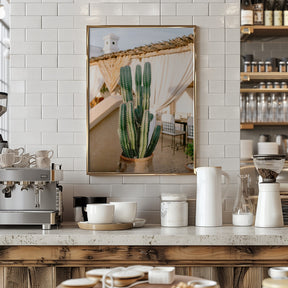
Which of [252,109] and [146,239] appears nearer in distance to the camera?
[146,239]

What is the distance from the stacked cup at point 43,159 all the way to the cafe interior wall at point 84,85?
253 mm

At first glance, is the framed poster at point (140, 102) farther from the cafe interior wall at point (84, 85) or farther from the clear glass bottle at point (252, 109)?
the clear glass bottle at point (252, 109)

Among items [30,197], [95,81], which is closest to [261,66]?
[95,81]

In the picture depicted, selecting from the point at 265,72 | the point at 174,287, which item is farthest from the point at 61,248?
the point at 265,72

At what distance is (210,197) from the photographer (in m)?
3.12

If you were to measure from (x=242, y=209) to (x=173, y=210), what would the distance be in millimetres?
420

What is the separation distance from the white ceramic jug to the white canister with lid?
104mm

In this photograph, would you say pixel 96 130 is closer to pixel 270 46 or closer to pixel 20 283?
pixel 20 283

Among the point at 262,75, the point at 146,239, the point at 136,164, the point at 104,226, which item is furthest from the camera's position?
the point at 262,75

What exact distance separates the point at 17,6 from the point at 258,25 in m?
2.54

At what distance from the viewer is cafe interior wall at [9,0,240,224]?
3422 mm

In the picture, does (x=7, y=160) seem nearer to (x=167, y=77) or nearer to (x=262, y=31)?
(x=167, y=77)

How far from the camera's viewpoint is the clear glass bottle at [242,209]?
125 inches

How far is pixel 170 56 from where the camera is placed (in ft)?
11.2
